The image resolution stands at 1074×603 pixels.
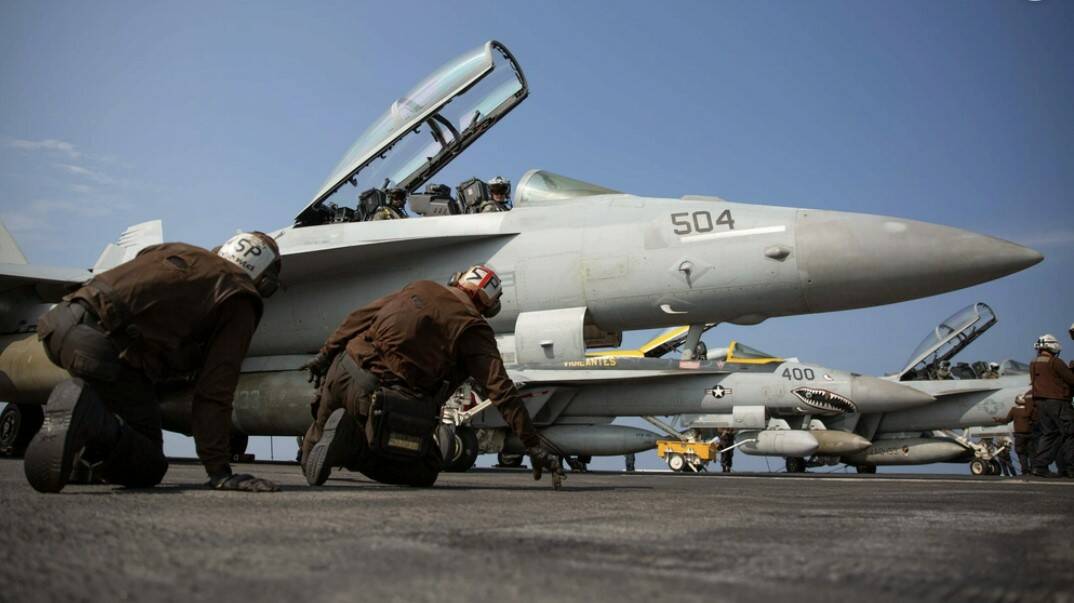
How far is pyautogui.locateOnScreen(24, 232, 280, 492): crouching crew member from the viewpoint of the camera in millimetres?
3779

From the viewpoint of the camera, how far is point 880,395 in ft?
46.7

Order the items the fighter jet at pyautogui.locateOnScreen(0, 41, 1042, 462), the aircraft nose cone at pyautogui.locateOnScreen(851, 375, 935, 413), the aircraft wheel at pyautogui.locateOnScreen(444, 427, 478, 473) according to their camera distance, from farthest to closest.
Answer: the aircraft nose cone at pyautogui.locateOnScreen(851, 375, 935, 413), the aircraft wheel at pyautogui.locateOnScreen(444, 427, 478, 473), the fighter jet at pyautogui.locateOnScreen(0, 41, 1042, 462)

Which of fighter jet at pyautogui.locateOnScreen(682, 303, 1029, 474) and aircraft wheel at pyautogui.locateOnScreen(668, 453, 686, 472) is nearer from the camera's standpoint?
fighter jet at pyautogui.locateOnScreen(682, 303, 1029, 474)

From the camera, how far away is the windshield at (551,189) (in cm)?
904

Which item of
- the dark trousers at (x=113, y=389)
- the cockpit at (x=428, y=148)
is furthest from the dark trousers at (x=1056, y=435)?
the dark trousers at (x=113, y=389)

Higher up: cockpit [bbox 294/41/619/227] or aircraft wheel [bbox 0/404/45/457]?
cockpit [bbox 294/41/619/227]

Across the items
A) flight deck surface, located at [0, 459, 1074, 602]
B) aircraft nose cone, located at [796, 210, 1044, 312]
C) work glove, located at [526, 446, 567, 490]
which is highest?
aircraft nose cone, located at [796, 210, 1044, 312]

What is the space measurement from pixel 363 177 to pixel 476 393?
2.93 metres

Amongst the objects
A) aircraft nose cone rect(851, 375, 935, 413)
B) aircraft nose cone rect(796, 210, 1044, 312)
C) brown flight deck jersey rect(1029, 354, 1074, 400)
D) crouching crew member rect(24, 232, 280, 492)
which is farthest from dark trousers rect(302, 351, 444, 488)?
aircraft nose cone rect(851, 375, 935, 413)

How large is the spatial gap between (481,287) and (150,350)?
6.36ft

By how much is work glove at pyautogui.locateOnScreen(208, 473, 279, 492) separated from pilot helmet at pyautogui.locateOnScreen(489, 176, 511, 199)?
20.1 feet

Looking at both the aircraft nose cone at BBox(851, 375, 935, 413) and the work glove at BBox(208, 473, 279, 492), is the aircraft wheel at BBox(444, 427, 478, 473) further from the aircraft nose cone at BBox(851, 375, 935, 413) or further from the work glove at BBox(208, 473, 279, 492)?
the aircraft nose cone at BBox(851, 375, 935, 413)

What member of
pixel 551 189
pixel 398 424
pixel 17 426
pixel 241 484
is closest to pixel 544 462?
pixel 398 424

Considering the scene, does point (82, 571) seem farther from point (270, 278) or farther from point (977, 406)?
point (977, 406)
